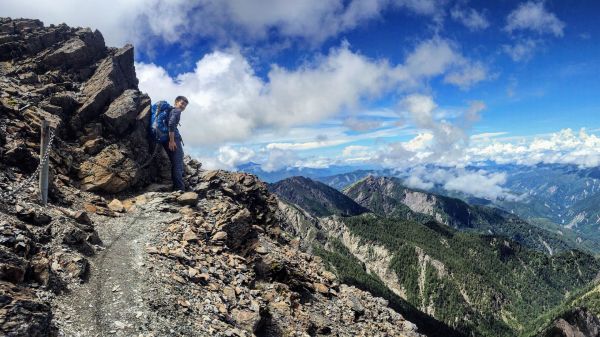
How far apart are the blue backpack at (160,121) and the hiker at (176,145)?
116cm

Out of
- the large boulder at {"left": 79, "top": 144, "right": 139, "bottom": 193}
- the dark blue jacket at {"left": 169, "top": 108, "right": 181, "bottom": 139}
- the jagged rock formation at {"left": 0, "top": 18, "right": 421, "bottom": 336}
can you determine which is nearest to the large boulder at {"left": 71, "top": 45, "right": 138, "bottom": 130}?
the jagged rock formation at {"left": 0, "top": 18, "right": 421, "bottom": 336}

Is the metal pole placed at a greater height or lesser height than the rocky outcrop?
lesser

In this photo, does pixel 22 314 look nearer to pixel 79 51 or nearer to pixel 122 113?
pixel 122 113

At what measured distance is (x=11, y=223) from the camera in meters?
20.3

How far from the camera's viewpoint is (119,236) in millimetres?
27578

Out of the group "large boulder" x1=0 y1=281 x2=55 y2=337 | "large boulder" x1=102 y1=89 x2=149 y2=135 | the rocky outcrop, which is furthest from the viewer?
"large boulder" x1=102 y1=89 x2=149 y2=135

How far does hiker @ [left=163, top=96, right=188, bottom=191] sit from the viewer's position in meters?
37.5

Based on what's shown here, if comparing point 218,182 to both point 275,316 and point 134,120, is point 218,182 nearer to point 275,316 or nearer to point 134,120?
point 134,120

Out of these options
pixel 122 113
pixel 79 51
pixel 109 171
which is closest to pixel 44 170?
pixel 109 171

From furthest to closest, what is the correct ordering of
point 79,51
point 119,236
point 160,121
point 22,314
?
1. point 79,51
2. point 160,121
3. point 119,236
4. point 22,314

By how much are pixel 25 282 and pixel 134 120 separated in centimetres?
2674

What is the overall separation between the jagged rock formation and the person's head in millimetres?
7164

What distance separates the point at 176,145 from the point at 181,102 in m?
5.21

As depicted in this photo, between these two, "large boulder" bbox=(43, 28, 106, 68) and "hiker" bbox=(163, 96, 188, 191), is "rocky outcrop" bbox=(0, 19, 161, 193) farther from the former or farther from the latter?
"hiker" bbox=(163, 96, 188, 191)
